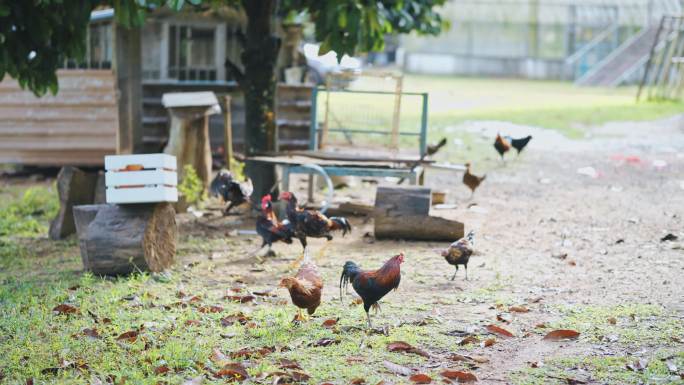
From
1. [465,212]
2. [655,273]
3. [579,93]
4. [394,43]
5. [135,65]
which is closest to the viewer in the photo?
[655,273]

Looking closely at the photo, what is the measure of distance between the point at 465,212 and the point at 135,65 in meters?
6.53

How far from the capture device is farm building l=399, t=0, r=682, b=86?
1615 inches

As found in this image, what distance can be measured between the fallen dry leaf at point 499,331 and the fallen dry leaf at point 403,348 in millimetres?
687

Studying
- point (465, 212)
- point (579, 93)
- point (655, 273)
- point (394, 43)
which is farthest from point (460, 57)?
point (655, 273)

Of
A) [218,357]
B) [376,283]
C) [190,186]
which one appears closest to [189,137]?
[190,186]

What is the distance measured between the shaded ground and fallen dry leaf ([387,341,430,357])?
6 cm

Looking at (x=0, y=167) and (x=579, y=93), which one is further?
(x=579, y=93)

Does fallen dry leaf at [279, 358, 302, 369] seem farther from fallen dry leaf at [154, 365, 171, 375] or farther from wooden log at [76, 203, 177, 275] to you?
wooden log at [76, 203, 177, 275]

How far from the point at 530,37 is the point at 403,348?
3854cm

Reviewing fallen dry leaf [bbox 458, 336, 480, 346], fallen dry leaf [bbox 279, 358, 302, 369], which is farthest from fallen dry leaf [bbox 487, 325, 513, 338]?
fallen dry leaf [bbox 279, 358, 302, 369]

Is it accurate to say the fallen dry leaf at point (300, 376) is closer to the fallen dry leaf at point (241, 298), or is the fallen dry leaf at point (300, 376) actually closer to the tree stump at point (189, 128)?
the fallen dry leaf at point (241, 298)

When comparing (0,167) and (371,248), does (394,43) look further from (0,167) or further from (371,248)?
(371,248)

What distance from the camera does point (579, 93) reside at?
31656mm

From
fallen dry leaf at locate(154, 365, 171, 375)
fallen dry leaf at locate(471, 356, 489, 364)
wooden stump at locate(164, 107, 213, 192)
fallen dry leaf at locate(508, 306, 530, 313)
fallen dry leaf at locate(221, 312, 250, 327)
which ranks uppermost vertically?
wooden stump at locate(164, 107, 213, 192)
